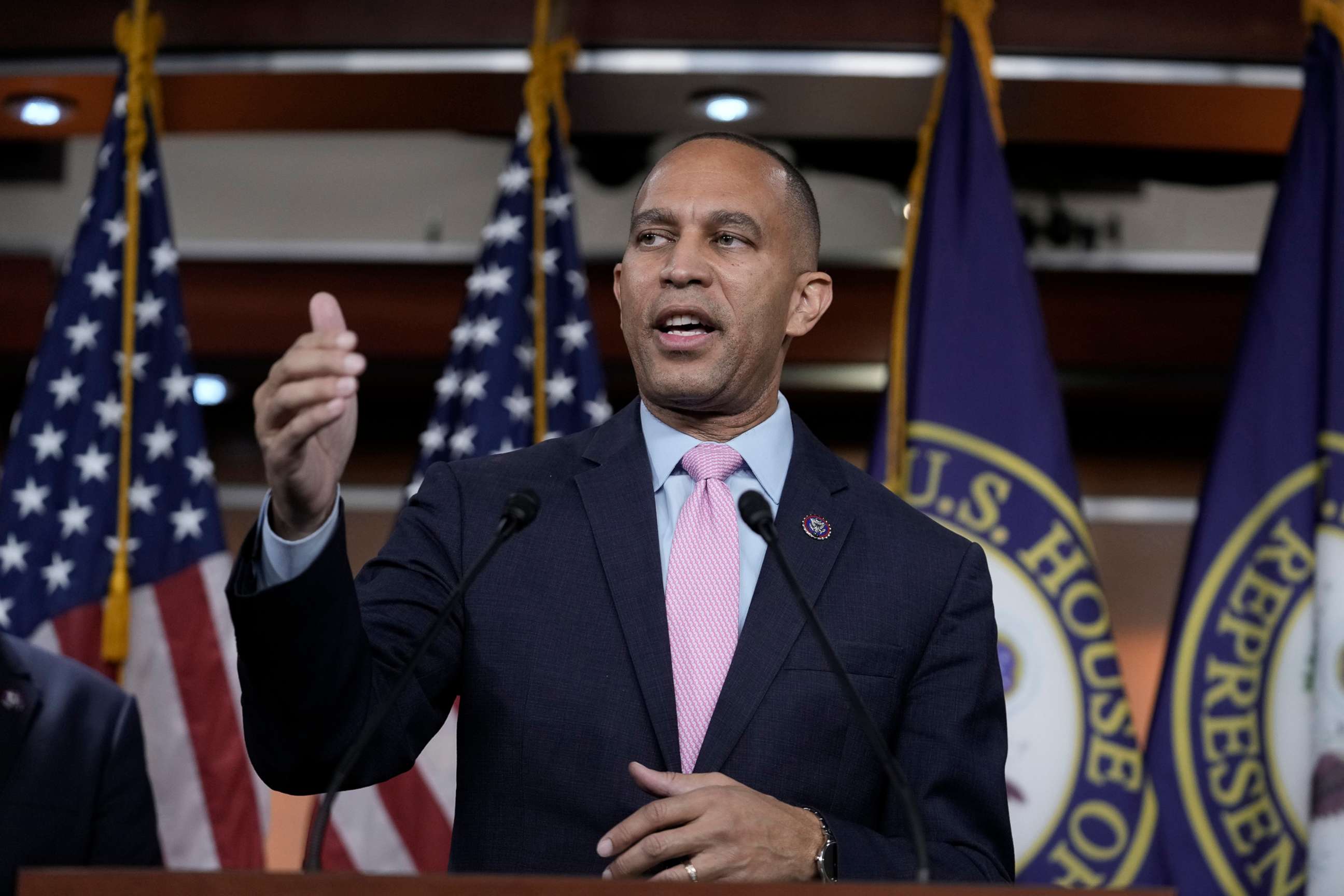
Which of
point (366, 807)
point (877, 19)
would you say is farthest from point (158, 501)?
point (877, 19)

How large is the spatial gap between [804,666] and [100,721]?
189cm

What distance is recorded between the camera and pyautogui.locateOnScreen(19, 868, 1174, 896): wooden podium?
0.99 metres

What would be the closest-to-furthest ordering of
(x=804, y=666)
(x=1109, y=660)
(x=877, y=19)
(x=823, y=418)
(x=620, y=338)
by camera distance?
(x=804, y=666)
(x=1109, y=660)
(x=877, y=19)
(x=620, y=338)
(x=823, y=418)

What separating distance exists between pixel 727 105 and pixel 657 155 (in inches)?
28.1

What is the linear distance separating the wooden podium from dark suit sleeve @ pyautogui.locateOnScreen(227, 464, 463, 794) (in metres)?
0.34

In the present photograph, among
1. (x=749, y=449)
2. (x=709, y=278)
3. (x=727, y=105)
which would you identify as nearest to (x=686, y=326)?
(x=709, y=278)

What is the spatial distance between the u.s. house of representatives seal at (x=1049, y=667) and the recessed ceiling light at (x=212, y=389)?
2477 mm

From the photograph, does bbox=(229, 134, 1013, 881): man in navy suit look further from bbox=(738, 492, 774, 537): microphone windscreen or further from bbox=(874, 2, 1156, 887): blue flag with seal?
bbox=(874, 2, 1156, 887): blue flag with seal

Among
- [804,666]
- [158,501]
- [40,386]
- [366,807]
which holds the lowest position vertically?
[366,807]

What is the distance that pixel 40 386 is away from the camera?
3.45m

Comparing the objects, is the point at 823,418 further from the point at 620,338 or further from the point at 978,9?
the point at 978,9

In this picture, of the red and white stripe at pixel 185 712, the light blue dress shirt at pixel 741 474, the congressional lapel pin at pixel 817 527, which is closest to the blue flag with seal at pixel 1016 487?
the light blue dress shirt at pixel 741 474

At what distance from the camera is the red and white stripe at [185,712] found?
3.33m

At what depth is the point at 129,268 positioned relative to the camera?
3.47 meters
